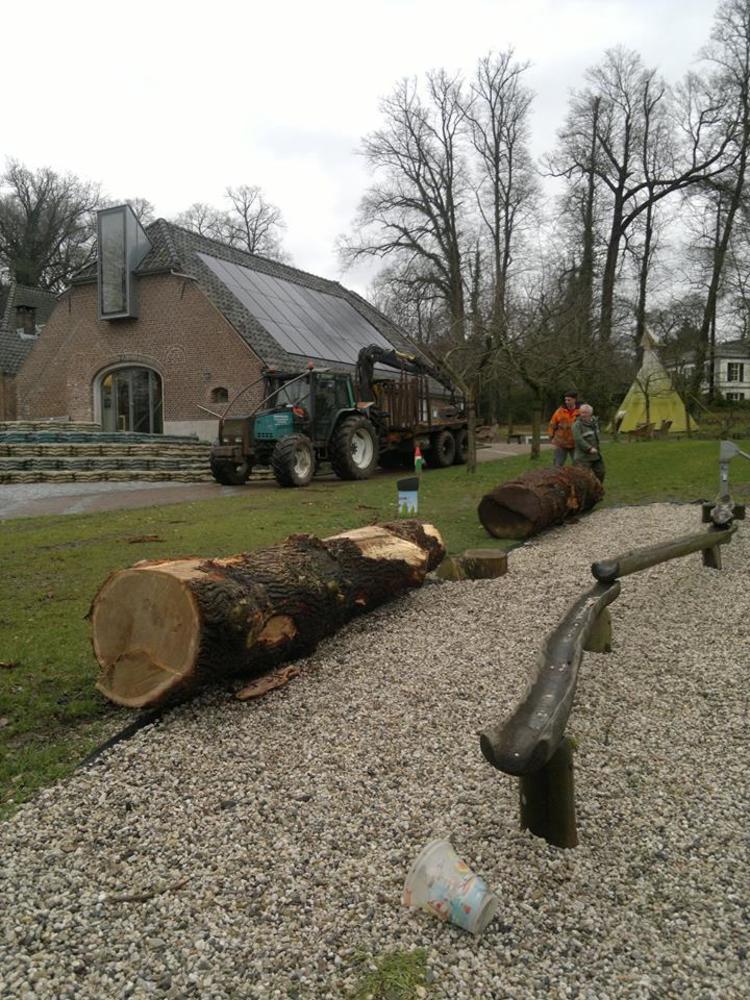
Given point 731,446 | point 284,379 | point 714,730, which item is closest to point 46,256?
point 284,379

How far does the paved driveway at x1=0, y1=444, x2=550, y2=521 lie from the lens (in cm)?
1230

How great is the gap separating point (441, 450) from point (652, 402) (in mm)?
15710

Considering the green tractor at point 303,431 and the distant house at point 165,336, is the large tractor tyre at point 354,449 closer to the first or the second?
the green tractor at point 303,431

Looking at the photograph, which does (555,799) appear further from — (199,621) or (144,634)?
(144,634)

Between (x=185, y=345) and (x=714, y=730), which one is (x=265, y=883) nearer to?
(x=714, y=730)

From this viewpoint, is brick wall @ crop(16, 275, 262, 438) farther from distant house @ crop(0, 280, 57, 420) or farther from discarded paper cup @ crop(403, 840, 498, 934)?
discarded paper cup @ crop(403, 840, 498, 934)

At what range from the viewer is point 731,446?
294 inches

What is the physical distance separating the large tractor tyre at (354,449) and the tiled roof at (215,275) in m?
6.57

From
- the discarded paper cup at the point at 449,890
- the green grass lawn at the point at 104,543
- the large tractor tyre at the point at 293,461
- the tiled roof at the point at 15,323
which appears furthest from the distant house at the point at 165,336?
the discarded paper cup at the point at 449,890

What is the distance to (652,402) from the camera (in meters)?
30.7

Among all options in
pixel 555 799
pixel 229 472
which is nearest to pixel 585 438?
pixel 229 472

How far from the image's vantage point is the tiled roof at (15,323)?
30109 mm

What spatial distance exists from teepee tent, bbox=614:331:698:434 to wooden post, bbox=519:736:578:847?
2626 cm

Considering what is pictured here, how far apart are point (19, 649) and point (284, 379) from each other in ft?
38.3
